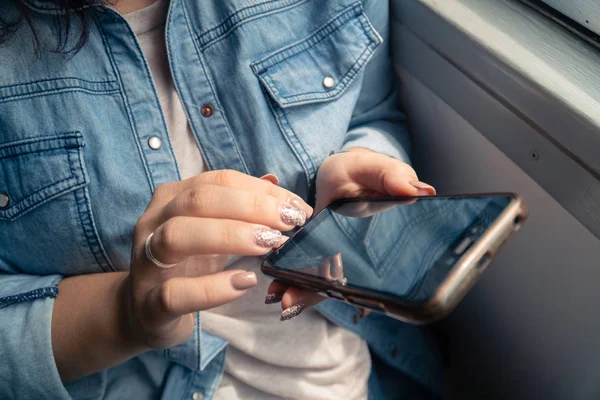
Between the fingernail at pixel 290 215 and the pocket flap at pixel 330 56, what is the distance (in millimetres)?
201

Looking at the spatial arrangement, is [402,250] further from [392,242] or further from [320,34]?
[320,34]

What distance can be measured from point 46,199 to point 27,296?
102 mm

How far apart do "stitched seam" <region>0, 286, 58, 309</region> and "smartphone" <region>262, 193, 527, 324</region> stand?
9.5 inches

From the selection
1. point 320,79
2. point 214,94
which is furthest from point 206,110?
point 320,79

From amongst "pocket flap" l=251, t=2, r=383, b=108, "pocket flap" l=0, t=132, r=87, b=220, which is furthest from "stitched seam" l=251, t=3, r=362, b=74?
"pocket flap" l=0, t=132, r=87, b=220

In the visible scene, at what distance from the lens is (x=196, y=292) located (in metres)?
0.40

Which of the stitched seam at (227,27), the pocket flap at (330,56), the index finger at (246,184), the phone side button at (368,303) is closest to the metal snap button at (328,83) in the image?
the pocket flap at (330,56)

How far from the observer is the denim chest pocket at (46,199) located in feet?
1.67

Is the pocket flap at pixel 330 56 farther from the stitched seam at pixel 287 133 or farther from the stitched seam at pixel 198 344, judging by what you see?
the stitched seam at pixel 198 344

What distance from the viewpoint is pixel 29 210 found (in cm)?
51

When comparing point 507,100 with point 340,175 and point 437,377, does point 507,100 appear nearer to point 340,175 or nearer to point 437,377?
point 340,175

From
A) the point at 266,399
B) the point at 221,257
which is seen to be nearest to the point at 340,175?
the point at 221,257

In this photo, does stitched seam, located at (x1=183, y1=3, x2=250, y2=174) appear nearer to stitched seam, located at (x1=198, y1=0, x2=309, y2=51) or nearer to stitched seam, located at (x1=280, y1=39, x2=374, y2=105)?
stitched seam, located at (x1=198, y1=0, x2=309, y2=51)

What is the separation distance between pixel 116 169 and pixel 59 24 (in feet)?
0.51
